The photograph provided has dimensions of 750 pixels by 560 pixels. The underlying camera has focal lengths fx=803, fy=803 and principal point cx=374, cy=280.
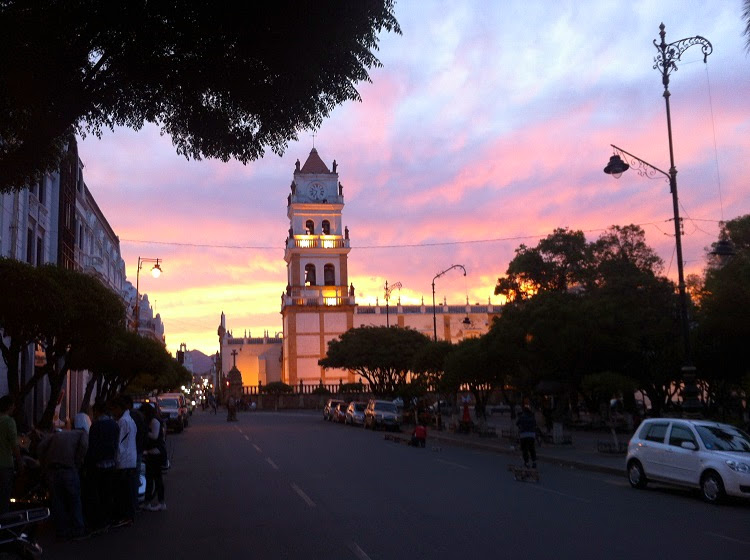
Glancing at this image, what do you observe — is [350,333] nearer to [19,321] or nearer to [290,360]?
[290,360]

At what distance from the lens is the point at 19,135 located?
36.2 ft

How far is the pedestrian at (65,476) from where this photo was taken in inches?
413

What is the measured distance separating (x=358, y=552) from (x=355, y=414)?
40334mm

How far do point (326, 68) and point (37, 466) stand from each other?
7.15m

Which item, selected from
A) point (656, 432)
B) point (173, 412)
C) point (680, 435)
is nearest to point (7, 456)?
point (680, 435)

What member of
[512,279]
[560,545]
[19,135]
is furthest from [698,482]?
[512,279]

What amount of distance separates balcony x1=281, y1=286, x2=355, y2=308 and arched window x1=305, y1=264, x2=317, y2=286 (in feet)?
1.74

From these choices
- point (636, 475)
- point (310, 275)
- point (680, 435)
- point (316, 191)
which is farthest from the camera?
point (310, 275)

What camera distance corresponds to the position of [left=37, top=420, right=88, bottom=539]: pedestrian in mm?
10492

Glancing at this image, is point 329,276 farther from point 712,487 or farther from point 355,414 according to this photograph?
point 712,487

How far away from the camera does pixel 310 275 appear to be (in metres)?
94.7

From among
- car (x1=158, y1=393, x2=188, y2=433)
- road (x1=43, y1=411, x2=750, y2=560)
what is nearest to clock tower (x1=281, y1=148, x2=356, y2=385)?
car (x1=158, y1=393, x2=188, y2=433)

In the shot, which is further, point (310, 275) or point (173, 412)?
point (310, 275)

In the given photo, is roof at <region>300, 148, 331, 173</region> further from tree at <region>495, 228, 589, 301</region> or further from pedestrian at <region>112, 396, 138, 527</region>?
pedestrian at <region>112, 396, 138, 527</region>
